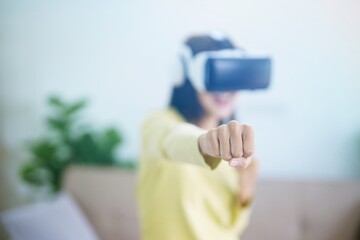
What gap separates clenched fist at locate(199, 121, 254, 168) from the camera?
423 mm

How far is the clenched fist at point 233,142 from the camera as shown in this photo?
423mm

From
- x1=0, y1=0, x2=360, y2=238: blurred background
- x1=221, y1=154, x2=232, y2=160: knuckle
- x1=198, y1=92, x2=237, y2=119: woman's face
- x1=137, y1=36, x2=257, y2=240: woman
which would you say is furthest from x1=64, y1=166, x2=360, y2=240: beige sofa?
x1=221, y1=154, x2=232, y2=160: knuckle

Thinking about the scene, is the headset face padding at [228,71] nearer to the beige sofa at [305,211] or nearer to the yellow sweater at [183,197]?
the yellow sweater at [183,197]

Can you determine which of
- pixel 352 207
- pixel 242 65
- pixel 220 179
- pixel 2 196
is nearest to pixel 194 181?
pixel 220 179

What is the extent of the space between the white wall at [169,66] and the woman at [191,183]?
108 millimetres

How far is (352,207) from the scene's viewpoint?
0.99 metres

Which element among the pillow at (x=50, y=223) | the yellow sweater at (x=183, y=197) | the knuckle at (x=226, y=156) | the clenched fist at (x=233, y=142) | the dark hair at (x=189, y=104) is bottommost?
the pillow at (x=50, y=223)

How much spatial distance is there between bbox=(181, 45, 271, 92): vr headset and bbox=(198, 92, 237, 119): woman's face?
0.02 metres

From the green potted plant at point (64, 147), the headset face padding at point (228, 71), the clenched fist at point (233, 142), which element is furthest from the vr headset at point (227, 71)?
the green potted plant at point (64, 147)

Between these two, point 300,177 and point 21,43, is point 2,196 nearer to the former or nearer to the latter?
point 21,43

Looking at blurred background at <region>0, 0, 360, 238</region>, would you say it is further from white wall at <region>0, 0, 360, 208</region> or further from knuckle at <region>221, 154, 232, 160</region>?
knuckle at <region>221, 154, 232, 160</region>

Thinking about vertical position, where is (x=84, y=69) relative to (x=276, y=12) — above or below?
below

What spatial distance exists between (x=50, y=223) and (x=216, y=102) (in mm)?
586

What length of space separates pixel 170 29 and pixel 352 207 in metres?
0.55
